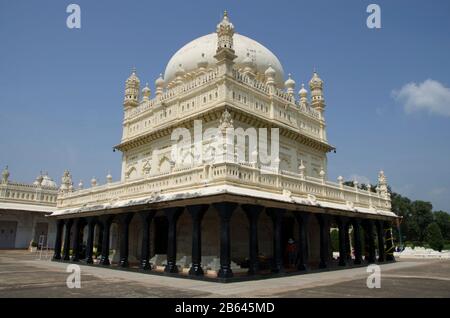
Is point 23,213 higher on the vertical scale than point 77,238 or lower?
higher

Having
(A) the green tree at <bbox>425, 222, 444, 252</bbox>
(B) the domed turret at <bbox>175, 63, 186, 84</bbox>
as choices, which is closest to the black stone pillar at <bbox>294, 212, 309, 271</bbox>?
(B) the domed turret at <bbox>175, 63, 186, 84</bbox>

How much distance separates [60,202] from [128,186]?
974 cm

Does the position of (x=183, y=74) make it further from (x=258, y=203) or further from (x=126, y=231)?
(x=258, y=203)

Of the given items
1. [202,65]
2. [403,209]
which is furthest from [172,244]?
[403,209]

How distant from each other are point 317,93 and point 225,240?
58.0 feet

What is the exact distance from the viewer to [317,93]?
A: 27.1 metres

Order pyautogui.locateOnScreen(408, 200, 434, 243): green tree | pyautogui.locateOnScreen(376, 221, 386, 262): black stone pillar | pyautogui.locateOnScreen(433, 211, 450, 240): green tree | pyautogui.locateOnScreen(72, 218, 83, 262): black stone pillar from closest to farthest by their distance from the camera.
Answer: pyautogui.locateOnScreen(72, 218, 83, 262): black stone pillar → pyautogui.locateOnScreen(376, 221, 386, 262): black stone pillar → pyautogui.locateOnScreen(408, 200, 434, 243): green tree → pyautogui.locateOnScreen(433, 211, 450, 240): green tree

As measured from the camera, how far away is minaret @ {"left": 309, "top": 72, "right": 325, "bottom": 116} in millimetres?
26844

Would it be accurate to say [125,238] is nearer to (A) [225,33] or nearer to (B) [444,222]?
(A) [225,33]

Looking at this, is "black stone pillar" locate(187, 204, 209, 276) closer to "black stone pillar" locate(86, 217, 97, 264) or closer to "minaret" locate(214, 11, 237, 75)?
"minaret" locate(214, 11, 237, 75)

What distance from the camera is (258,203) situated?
1379 cm

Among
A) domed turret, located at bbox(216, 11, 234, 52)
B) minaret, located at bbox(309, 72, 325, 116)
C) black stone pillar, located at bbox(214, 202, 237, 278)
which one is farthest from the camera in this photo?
minaret, located at bbox(309, 72, 325, 116)

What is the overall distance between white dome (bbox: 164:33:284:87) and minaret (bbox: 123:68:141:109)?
2276 millimetres

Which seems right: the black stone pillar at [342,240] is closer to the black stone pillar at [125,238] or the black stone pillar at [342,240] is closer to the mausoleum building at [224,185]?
the mausoleum building at [224,185]
